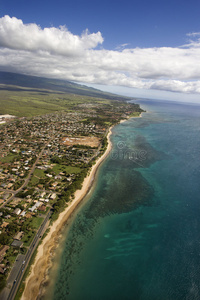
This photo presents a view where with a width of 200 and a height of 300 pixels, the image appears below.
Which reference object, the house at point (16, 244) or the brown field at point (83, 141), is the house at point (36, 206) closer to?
the house at point (16, 244)

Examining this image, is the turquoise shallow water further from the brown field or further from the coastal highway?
the brown field

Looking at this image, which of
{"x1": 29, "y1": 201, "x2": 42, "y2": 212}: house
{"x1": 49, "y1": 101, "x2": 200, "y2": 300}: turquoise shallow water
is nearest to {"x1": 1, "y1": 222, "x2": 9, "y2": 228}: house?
{"x1": 29, "y1": 201, "x2": 42, "y2": 212}: house

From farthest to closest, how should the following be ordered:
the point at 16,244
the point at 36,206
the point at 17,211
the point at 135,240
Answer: the point at 36,206 → the point at 17,211 → the point at 135,240 → the point at 16,244

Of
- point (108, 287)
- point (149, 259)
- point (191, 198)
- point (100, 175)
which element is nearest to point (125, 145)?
point (100, 175)

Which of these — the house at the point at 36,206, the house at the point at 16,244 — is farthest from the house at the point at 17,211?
the house at the point at 16,244

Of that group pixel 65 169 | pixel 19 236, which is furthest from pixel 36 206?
pixel 65 169

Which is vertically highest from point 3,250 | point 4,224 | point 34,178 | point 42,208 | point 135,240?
point 34,178

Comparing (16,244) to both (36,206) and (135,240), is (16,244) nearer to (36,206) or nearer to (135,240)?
(36,206)
